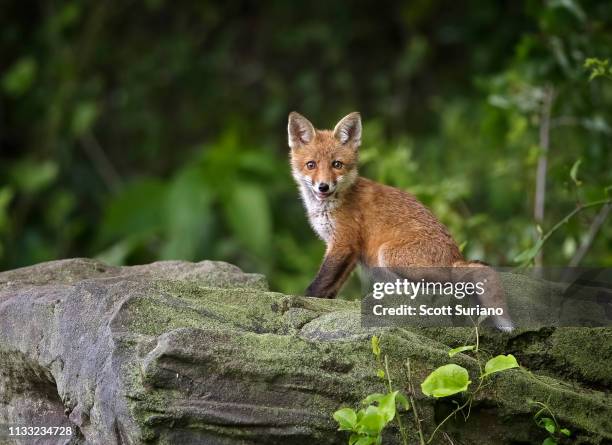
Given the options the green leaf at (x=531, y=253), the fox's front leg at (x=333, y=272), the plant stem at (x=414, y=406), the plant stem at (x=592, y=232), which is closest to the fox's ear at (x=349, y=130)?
the fox's front leg at (x=333, y=272)

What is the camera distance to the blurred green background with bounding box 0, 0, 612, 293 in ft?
41.8

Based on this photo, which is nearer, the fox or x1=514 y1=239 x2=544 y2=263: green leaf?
the fox

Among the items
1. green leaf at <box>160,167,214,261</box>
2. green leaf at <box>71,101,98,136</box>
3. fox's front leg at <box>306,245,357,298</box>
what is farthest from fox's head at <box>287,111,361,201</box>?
green leaf at <box>71,101,98,136</box>

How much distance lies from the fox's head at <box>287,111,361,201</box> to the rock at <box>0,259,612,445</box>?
4.91ft

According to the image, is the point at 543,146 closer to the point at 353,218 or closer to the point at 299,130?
the point at 299,130

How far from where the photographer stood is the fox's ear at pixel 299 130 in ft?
24.5

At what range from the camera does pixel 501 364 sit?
461 centimetres

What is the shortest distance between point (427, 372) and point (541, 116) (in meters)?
5.53

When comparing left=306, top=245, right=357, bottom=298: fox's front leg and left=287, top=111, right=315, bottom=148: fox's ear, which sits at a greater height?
left=287, top=111, right=315, bottom=148: fox's ear

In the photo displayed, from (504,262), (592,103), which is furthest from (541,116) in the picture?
(504,262)

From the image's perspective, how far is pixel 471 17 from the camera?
1545cm

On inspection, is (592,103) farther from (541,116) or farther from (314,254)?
(314,254)

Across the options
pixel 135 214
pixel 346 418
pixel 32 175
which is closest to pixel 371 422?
pixel 346 418

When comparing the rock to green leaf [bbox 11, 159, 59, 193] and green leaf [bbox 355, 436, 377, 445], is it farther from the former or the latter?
green leaf [bbox 11, 159, 59, 193]
